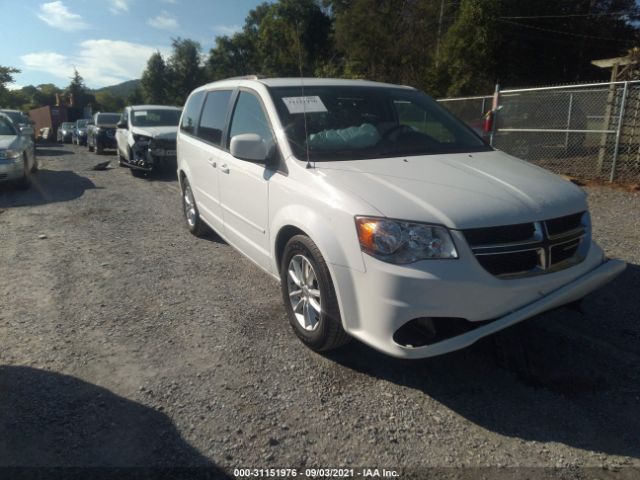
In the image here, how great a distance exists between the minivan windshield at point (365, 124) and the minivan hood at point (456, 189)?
21 cm

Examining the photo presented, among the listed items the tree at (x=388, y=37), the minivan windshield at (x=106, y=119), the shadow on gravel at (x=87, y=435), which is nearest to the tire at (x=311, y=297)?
the shadow on gravel at (x=87, y=435)

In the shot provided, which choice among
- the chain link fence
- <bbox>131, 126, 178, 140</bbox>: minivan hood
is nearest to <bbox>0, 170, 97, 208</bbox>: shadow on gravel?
<bbox>131, 126, 178, 140</bbox>: minivan hood

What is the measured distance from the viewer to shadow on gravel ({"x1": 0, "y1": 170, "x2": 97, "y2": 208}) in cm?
873

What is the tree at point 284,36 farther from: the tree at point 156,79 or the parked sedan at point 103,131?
the parked sedan at point 103,131

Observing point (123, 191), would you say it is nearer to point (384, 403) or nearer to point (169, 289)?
point (169, 289)

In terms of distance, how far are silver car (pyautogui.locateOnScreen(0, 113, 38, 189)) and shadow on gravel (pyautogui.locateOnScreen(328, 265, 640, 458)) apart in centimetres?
887

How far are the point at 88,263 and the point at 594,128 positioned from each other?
1018 cm

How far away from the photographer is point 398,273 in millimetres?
2471

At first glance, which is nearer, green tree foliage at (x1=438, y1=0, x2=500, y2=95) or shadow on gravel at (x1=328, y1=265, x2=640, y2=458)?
shadow on gravel at (x1=328, y1=265, x2=640, y2=458)

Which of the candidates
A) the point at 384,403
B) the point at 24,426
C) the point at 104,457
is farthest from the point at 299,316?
the point at 24,426

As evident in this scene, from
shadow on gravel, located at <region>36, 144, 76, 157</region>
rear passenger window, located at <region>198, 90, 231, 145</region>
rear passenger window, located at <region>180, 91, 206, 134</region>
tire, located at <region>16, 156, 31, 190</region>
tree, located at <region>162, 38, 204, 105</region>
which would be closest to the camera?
rear passenger window, located at <region>198, 90, 231, 145</region>

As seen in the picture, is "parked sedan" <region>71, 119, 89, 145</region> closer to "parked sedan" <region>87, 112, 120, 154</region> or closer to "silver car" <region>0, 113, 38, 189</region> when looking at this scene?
"parked sedan" <region>87, 112, 120, 154</region>

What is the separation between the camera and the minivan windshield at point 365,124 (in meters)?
3.46

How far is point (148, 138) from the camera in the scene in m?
11.2
